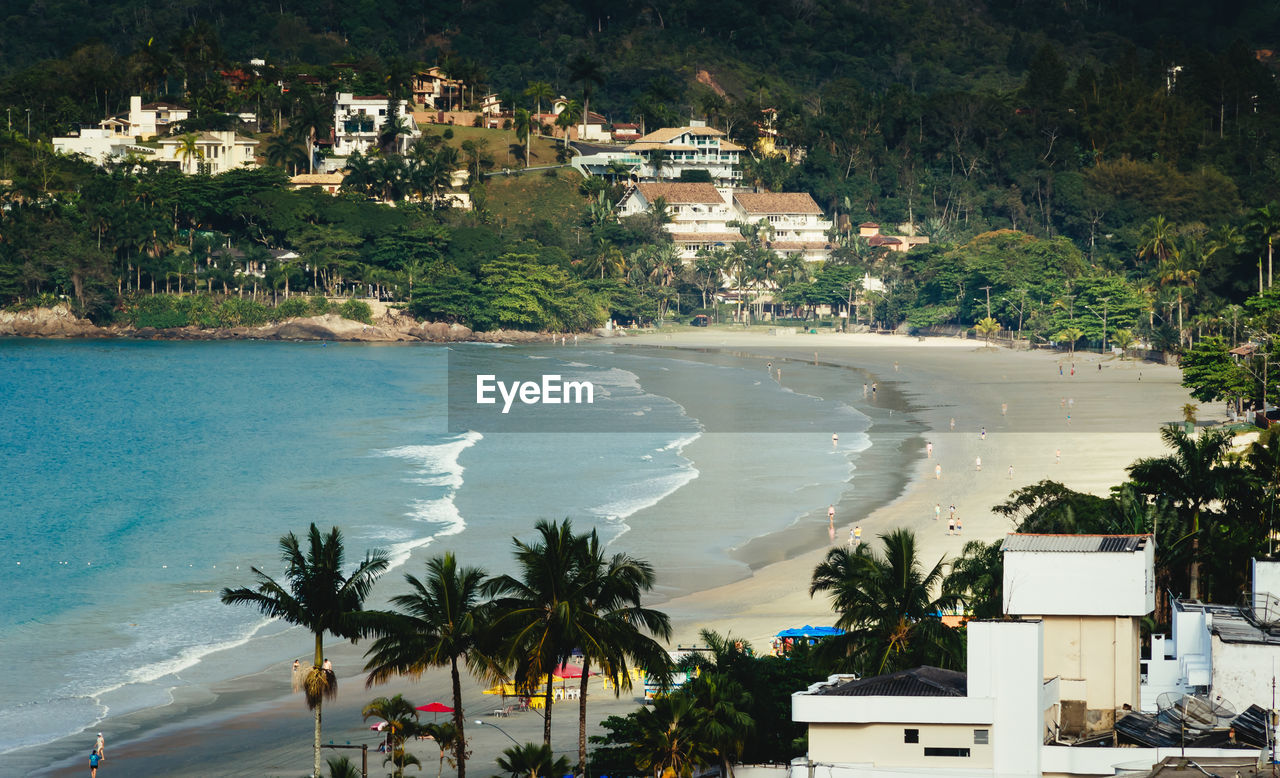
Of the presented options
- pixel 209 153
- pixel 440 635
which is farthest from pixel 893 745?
pixel 209 153

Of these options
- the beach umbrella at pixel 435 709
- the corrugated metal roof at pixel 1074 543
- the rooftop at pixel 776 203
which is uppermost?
the rooftop at pixel 776 203

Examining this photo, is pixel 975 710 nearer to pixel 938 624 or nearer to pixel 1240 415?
pixel 938 624

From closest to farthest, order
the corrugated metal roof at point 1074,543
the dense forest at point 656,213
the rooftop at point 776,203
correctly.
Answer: the corrugated metal roof at point 1074,543 < the dense forest at point 656,213 < the rooftop at point 776,203

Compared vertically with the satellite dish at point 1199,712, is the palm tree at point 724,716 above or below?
below

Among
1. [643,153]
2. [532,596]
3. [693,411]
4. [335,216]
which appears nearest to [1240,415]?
[693,411]

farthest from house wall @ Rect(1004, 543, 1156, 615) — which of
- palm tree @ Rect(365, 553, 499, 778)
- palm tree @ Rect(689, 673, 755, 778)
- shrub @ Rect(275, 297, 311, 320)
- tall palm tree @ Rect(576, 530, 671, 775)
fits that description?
shrub @ Rect(275, 297, 311, 320)

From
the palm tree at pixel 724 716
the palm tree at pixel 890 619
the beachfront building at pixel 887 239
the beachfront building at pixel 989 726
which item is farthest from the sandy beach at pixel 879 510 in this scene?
the beachfront building at pixel 887 239

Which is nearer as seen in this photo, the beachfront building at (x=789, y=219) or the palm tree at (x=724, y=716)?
the palm tree at (x=724, y=716)

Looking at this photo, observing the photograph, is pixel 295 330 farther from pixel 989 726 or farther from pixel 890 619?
pixel 989 726

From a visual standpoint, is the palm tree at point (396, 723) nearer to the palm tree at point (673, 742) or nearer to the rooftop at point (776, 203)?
the palm tree at point (673, 742)
